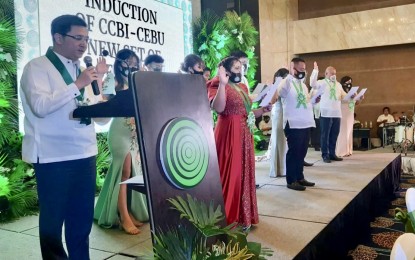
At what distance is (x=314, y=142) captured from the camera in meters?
7.60

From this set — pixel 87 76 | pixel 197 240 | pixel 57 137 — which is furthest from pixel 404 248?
pixel 57 137

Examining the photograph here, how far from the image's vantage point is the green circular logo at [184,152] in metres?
1.16

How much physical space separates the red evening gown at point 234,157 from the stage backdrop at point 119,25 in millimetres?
2021

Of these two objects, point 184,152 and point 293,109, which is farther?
point 293,109

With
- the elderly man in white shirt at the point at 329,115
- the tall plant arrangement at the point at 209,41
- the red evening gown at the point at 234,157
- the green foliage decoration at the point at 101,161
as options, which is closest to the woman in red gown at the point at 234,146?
the red evening gown at the point at 234,157

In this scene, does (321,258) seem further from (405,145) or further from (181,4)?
(405,145)

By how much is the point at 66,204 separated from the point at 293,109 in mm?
2500

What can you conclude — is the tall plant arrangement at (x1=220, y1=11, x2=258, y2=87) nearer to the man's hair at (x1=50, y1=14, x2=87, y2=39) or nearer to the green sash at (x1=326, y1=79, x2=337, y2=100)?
the green sash at (x1=326, y1=79, x2=337, y2=100)

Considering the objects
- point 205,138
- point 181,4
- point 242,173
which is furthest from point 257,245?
point 181,4

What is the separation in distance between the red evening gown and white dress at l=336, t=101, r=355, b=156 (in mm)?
3897

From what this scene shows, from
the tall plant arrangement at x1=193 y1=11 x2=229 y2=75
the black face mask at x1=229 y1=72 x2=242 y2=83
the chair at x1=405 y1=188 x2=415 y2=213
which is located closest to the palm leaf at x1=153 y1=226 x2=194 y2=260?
the chair at x1=405 y1=188 x2=415 y2=213

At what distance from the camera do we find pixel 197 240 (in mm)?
1090

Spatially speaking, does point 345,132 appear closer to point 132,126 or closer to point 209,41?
point 209,41

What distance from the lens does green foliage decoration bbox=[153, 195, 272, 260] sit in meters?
1.04
